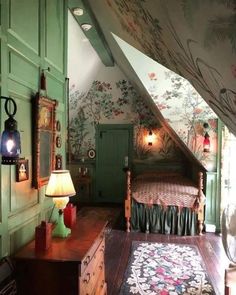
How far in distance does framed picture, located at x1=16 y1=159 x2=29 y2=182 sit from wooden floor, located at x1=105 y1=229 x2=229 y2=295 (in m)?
1.69

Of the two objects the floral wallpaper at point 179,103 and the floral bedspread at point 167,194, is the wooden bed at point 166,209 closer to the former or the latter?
the floral bedspread at point 167,194

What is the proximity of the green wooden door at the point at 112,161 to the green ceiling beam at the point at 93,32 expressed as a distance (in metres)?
1.83

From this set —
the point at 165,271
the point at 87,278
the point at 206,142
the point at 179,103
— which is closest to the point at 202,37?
the point at 87,278

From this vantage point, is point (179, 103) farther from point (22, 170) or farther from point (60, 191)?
point (22, 170)

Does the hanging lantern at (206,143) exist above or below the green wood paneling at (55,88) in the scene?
below

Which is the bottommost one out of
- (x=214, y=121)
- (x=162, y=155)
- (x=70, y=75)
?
(x=162, y=155)

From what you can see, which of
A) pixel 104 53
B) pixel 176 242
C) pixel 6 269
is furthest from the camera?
pixel 104 53

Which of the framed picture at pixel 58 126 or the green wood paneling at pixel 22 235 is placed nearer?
the green wood paneling at pixel 22 235

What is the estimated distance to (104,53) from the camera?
5.06m

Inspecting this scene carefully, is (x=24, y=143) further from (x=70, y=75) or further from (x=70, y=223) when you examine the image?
(x=70, y=75)

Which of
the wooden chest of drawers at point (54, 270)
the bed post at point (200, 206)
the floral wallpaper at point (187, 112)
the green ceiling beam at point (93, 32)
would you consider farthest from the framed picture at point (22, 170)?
the bed post at point (200, 206)

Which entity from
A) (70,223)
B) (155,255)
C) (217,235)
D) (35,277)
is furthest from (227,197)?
(35,277)

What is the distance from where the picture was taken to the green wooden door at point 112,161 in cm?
670

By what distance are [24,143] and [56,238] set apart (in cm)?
74
